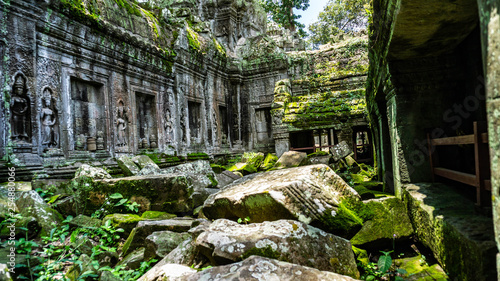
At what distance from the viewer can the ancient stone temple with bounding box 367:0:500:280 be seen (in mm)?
1974

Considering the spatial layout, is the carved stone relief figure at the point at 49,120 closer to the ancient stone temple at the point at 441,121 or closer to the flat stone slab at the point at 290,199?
the flat stone slab at the point at 290,199

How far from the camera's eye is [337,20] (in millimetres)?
27938

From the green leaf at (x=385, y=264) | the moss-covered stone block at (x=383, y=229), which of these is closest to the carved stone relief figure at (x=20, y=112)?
the moss-covered stone block at (x=383, y=229)

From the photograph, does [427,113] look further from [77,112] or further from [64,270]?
[77,112]

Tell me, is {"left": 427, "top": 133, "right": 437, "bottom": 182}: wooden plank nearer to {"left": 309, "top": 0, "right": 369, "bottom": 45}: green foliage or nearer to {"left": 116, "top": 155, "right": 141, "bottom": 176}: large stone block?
{"left": 116, "top": 155, "right": 141, "bottom": 176}: large stone block

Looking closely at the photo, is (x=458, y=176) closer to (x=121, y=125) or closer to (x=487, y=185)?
(x=487, y=185)

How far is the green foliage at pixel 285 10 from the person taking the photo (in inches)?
1025

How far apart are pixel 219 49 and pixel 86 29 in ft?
21.2

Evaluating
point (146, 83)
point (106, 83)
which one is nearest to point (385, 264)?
point (106, 83)

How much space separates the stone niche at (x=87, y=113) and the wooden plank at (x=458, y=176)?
282 inches

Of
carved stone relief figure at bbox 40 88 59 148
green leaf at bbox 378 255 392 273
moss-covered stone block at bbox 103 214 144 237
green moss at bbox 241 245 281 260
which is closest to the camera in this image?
green moss at bbox 241 245 281 260

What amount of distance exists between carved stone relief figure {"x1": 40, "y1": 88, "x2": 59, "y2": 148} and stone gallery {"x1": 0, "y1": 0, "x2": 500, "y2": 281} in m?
0.03

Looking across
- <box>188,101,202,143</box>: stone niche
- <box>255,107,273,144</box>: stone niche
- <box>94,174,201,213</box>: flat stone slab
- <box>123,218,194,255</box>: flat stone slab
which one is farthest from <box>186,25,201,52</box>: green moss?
<box>123,218,194,255</box>: flat stone slab

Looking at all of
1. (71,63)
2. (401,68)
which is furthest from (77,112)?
(401,68)
